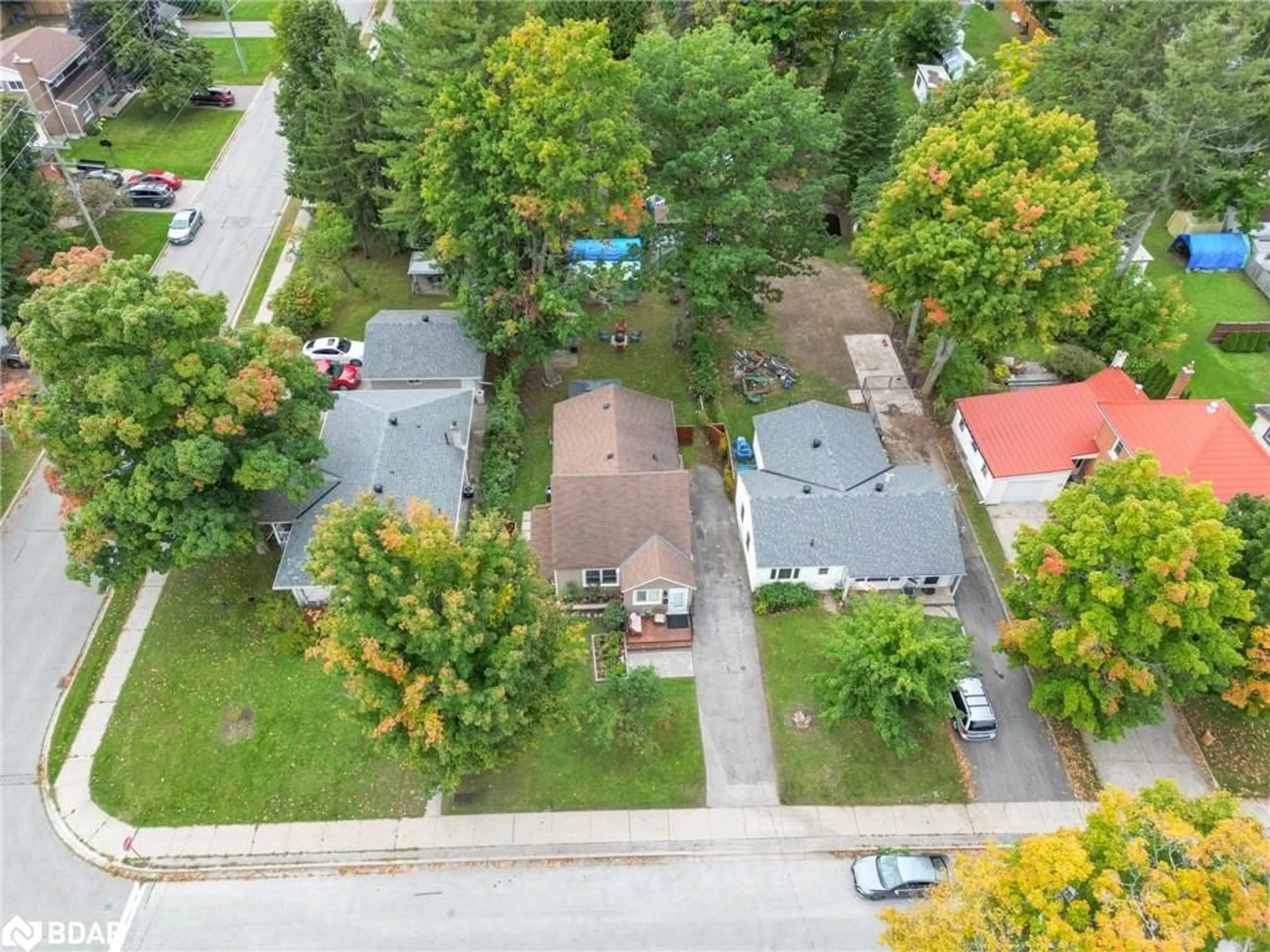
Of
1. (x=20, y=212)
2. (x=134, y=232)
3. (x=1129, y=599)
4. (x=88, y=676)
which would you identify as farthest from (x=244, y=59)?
(x=1129, y=599)

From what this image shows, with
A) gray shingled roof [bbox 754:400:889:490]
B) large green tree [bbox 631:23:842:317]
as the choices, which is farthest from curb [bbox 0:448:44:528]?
gray shingled roof [bbox 754:400:889:490]

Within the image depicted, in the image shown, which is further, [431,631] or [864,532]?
[864,532]

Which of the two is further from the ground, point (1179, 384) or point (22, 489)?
point (1179, 384)

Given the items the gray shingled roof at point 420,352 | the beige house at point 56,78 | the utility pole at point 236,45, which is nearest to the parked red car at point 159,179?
the beige house at point 56,78

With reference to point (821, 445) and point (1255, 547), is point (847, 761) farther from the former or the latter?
point (1255, 547)

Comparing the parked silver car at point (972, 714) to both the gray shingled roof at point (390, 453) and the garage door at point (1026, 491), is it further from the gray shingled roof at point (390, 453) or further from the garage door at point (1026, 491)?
the gray shingled roof at point (390, 453)

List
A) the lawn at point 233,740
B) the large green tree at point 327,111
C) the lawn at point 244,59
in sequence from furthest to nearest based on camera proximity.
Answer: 1. the lawn at point 244,59
2. the large green tree at point 327,111
3. the lawn at point 233,740

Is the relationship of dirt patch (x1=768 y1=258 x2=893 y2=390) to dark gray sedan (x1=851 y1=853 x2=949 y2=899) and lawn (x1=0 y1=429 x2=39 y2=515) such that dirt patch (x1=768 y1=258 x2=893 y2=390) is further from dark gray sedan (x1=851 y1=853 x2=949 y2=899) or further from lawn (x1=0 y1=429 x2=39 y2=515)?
lawn (x1=0 y1=429 x2=39 y2=515)
